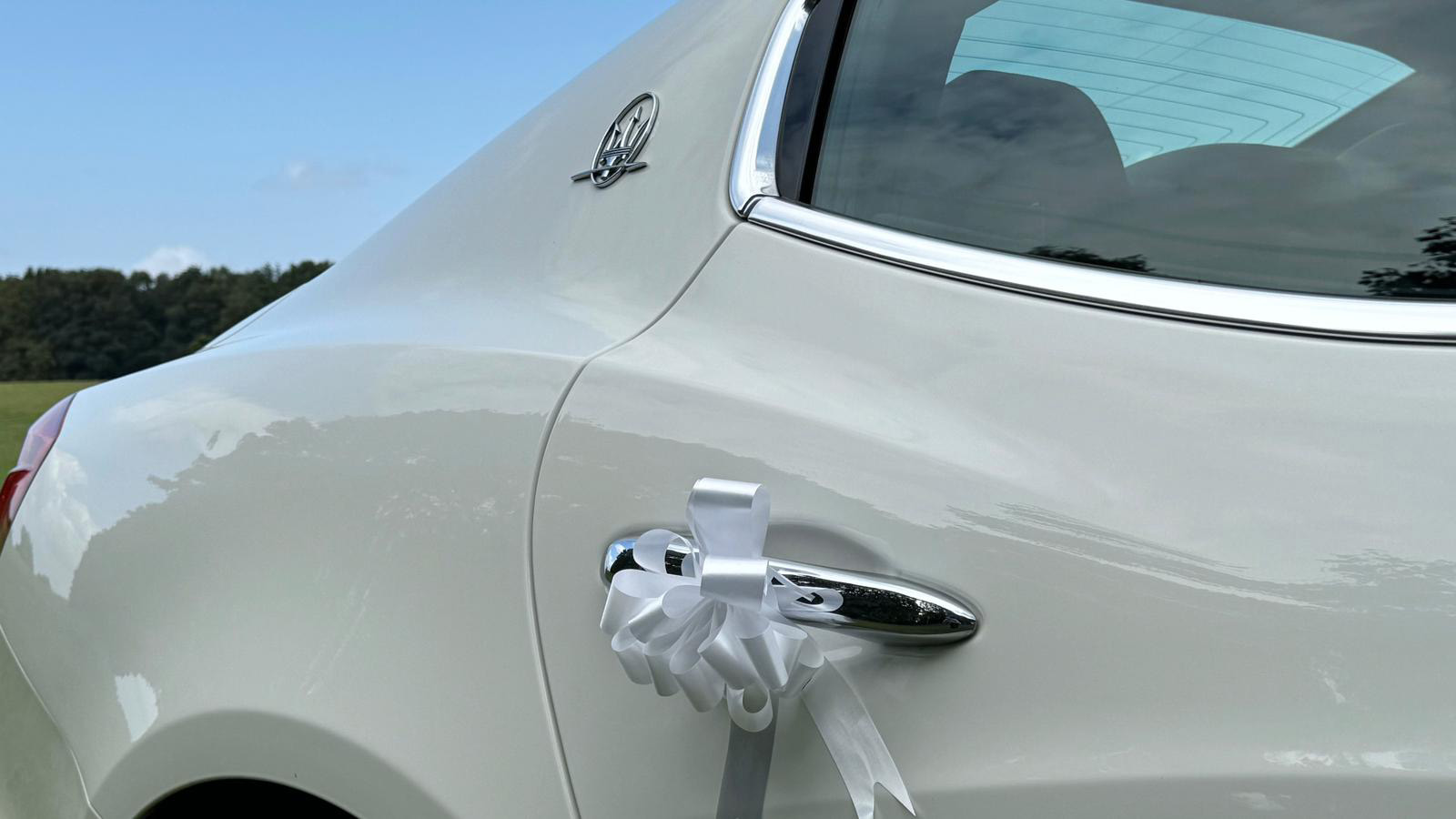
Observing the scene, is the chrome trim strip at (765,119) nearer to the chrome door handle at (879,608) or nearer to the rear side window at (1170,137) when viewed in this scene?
the rear side window at (1170,137)

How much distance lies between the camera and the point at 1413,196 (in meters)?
0.92

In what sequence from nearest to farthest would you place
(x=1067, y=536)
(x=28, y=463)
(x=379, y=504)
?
(x=1067, y=536) → (x=379, y=504) → (x=28, y=463)

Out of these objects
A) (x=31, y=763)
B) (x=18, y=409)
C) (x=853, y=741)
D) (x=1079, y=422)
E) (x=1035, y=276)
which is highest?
(x=1035, y=276)

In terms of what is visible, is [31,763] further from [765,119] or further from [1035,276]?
[1035,276]

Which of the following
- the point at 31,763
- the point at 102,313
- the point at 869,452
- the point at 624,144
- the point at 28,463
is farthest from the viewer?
the point at 102,313

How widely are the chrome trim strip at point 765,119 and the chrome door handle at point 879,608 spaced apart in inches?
17.0

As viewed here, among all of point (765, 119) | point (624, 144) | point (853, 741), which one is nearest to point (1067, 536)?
point (853, 741)

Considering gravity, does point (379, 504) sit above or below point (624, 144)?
below

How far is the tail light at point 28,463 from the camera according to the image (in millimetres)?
1563

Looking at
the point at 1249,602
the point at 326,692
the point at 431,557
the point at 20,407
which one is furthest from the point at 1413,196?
the point at 20,407

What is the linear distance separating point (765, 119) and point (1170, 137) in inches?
16.3

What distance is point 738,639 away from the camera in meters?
0.86

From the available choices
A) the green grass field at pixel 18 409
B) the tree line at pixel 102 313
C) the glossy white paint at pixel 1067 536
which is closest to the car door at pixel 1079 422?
the glossy white paint at pixel 1067 536

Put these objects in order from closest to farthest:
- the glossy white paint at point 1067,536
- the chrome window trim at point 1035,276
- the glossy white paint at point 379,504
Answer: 1. the glossy white paint at point 1067,536
2. the chrome window trim at point 1035,276
3. the glossy white paint at point 379,504
